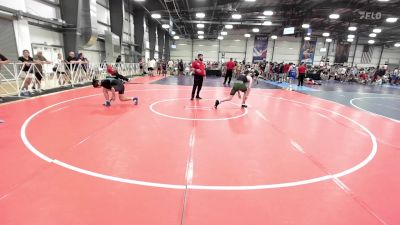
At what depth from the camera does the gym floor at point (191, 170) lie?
8.99 ft

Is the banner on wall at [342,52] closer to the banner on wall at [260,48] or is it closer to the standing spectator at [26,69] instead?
the banner on wall at [260,48]

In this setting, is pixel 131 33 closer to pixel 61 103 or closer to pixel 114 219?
pixel 61 103

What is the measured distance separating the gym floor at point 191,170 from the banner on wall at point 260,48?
126ft

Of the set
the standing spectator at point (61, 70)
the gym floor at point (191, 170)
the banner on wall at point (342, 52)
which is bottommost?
the gym floor at point (191, 170)

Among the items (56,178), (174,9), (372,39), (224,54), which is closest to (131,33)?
(174,9)

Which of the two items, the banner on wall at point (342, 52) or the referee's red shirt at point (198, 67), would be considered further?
the banner on wall at point (342, 52)

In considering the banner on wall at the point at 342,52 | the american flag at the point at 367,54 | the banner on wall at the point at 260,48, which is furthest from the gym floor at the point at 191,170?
the american flag at the point at 367,54

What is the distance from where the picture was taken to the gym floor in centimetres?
274

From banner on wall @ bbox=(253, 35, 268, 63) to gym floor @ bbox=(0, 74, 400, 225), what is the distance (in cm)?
3829

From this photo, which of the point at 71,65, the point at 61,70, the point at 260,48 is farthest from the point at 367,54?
the point at 61,70

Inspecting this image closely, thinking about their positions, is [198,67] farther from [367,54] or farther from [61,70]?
[367,54]

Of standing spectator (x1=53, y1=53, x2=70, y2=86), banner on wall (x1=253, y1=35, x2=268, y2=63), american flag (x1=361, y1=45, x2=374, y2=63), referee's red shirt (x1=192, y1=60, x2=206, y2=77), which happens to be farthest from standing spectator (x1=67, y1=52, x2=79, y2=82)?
american flag (x1=361, y1=45, x2=374, y2=63)

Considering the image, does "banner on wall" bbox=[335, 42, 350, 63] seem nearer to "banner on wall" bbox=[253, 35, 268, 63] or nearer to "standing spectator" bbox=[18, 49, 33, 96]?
"banner on wall" bbox=[253, 35, 268, 63]

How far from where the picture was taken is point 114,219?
102 inches
